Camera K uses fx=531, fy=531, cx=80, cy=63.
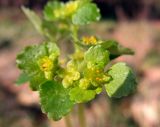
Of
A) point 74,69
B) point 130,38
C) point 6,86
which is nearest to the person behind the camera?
point 74,69

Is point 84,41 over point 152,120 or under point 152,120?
over

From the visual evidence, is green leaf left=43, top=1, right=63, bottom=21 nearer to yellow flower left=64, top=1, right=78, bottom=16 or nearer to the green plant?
yellow flower left=64, top=1, right=78, bottom=16

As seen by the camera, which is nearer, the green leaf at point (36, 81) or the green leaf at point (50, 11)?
the green leaf at point (36, 81)

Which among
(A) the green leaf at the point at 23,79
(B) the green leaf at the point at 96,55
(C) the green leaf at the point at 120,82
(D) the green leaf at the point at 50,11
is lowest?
(A) the green leaf at the point at 23,79

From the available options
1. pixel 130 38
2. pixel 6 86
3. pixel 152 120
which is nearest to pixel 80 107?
pixel 152 120

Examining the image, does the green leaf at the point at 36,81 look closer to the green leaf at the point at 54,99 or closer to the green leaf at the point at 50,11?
the green leaf at the point at 54,99

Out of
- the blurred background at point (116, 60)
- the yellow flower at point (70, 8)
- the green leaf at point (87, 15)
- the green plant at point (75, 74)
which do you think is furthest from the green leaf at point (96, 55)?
the blurred background at point (116, 60)

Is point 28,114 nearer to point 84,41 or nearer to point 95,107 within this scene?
point 95,107
